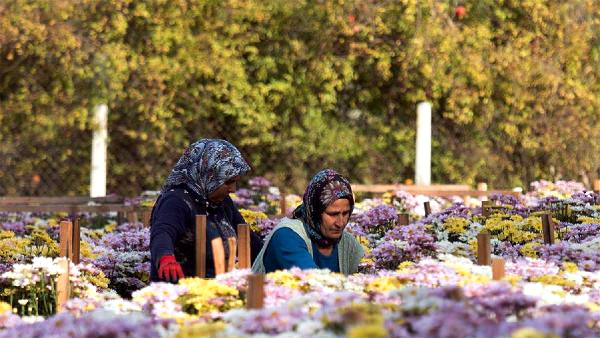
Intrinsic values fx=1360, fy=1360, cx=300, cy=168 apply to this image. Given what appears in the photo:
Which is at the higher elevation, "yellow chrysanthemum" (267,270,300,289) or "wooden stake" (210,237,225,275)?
"wooden stake" (210,237,225,275)

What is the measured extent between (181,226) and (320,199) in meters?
0.66

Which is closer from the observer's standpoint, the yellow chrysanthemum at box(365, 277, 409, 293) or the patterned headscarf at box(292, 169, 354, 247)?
the yellow chrysanthemum at box(365, 277, 409, 293)

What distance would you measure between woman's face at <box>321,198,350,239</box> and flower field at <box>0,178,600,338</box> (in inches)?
9.5

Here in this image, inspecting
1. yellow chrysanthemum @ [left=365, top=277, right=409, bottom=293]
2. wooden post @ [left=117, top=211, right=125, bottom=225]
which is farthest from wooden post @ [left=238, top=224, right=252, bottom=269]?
wooden post @ [left=117, top=211, right=125, bottom=225]

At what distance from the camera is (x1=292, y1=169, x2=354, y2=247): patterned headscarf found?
20.7ft

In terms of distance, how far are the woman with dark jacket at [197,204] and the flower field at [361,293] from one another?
0.43 metres

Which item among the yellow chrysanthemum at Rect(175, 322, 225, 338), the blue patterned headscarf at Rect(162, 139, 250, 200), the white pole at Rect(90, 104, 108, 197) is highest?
the white pole at Rect(90, 104, 108, 197)

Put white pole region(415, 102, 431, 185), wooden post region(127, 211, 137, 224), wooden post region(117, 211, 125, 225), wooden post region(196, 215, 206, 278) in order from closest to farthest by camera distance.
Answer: wooden post region(196, 215, 206, 278) < wooden post region(127, 211, 137, 224) < wooden post region(117, 211, 125, 225) < white pole region(415, 102, 431, 185)

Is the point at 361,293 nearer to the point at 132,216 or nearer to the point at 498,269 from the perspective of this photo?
the point at 498,269

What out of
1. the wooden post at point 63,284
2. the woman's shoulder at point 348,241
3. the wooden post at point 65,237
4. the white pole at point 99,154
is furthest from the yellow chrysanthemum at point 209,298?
the white pole at point 99,154

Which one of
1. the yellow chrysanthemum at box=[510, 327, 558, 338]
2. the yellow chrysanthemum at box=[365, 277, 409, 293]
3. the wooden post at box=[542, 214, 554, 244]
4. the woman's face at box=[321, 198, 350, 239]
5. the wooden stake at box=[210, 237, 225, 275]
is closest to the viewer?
the yellow chrysanthemum at box=[510, 327, 558, 338]

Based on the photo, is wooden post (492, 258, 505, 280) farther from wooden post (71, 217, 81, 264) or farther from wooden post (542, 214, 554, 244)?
wooden post (71, 217, 81, 264)

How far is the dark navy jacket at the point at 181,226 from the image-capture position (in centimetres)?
614

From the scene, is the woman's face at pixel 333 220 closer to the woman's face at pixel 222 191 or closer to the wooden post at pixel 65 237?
the woman's face at pixel 222 191
